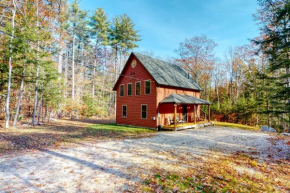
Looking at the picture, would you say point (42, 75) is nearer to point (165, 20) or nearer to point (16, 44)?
point (16, 44)

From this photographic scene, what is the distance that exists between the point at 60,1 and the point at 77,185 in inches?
779

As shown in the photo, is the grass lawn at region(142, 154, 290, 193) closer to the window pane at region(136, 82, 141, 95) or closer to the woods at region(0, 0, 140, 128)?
the woods at region(0, 0, 140, 128)

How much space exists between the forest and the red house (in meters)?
3.04

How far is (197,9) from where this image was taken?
1877 cm

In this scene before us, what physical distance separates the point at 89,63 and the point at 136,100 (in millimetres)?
17720

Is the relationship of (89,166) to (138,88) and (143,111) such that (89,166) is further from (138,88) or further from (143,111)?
(138,88)

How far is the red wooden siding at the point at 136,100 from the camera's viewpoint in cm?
1398

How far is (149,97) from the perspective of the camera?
1427cm

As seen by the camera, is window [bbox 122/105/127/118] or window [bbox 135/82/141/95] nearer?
window [bbox 135/82/141/95]

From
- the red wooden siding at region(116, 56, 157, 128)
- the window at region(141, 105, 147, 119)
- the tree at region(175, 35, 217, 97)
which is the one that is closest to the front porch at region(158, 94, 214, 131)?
the red wooden siding at region(116, 56, 157, 128)

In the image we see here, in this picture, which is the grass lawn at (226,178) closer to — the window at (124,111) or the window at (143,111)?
the window at (143,111)

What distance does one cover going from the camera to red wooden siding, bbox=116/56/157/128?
45.9 feet

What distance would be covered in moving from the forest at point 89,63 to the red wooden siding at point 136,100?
2564 millimetres

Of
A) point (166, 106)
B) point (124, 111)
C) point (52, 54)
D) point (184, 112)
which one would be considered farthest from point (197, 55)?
point (52, 54)
